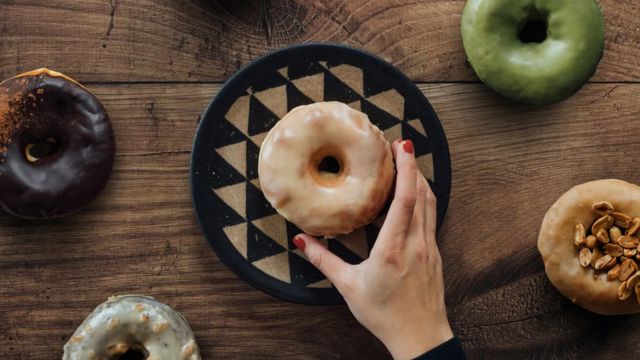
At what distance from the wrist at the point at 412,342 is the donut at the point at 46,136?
70 cm

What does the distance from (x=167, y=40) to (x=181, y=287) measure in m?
0.55

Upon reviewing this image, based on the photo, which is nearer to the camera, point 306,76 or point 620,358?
point 306,76

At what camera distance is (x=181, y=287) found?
1.44 metres

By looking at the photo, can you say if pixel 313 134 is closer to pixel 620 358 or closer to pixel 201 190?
pixel 201 190

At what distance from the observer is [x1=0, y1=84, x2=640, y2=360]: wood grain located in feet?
4.70

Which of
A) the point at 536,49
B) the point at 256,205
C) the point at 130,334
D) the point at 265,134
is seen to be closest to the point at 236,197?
the point at 256,205

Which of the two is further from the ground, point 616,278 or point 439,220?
point 439,220

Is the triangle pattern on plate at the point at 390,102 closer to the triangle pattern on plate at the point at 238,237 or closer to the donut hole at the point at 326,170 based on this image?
the donut hole at the point at 326,170

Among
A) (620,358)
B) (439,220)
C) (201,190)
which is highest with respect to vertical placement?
(201,190)

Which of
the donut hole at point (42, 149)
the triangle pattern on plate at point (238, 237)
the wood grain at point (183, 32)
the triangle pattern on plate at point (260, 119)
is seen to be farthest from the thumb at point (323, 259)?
the donut hole at point (42, 149)

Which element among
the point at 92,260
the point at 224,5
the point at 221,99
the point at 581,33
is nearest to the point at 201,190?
the point at 221,99

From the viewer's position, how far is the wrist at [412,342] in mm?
1219

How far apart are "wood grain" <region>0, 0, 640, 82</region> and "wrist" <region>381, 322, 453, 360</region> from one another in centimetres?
59

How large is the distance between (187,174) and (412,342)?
607mm
